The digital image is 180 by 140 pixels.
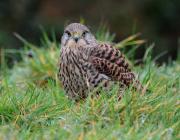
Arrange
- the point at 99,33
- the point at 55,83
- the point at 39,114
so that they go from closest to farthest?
the point at 39,114, the point at 55,83, the point at 99,33

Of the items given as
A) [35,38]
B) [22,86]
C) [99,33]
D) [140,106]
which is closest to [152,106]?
[140,106]

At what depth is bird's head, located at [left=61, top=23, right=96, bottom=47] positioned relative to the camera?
24.1 ft

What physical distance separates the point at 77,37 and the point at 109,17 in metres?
7.62

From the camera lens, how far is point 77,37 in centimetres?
739

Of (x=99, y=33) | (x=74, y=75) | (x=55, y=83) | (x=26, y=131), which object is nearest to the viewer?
(x=26, y=131)

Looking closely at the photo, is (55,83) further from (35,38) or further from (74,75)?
(35,38)

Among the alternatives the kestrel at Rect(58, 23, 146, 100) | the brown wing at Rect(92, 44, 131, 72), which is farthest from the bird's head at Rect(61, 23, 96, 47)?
the brown wing at Rect(92, 44, 131, 72)

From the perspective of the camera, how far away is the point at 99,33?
9.12 meters

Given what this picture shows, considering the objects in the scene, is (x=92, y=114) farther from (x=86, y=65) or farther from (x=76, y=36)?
(x=76, y=36)

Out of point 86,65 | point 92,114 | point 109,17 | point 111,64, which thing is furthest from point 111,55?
point 109,17

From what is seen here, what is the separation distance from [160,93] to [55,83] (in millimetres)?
1294

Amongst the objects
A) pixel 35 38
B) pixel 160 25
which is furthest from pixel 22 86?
pixel 160 25

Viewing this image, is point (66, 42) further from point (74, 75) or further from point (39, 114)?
point (39, 114)

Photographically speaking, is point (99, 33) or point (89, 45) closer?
point (89, 45)
